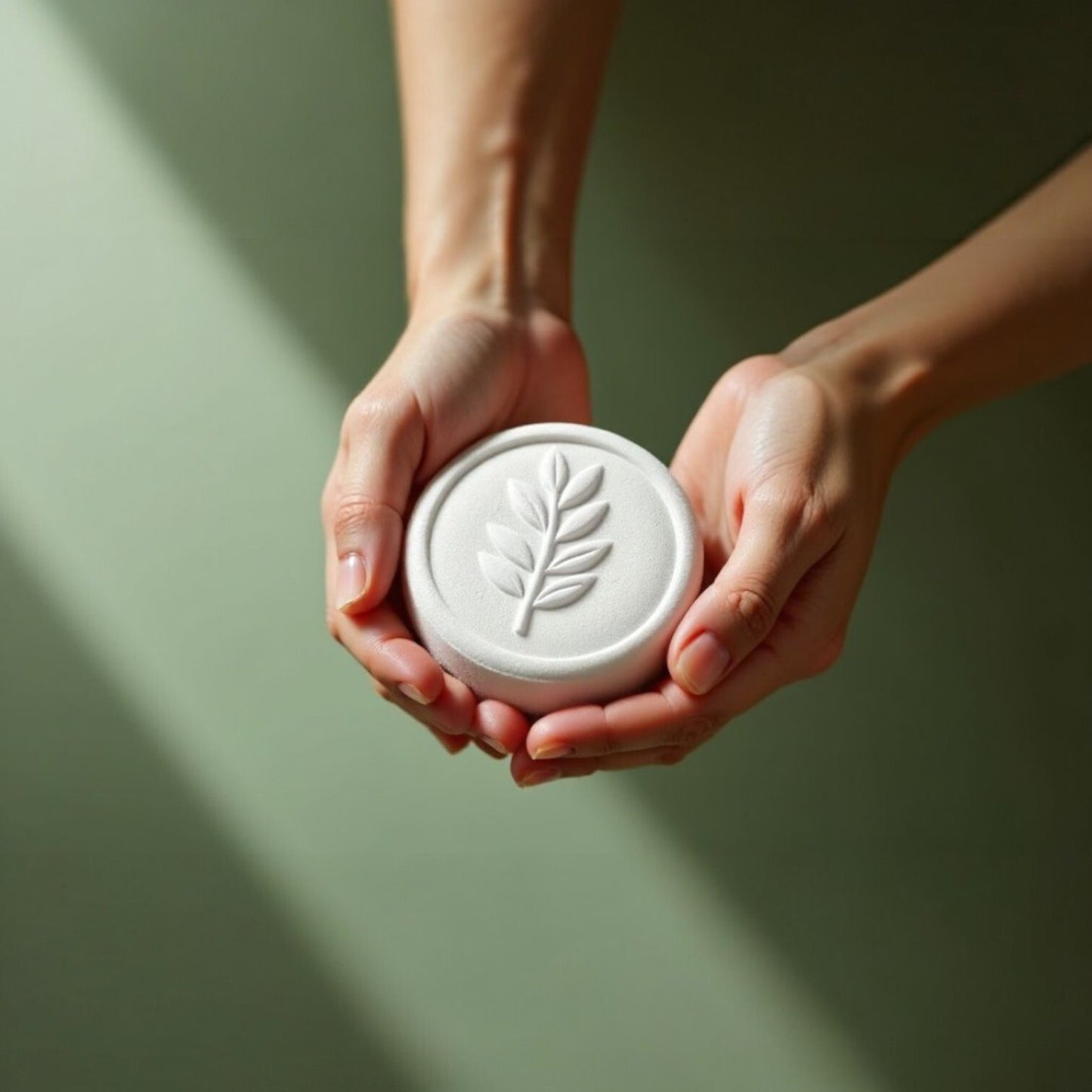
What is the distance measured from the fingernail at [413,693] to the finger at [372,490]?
76 mm

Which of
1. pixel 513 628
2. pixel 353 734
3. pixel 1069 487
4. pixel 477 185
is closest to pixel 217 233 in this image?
pixel 477 185

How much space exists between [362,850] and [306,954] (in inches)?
5.0

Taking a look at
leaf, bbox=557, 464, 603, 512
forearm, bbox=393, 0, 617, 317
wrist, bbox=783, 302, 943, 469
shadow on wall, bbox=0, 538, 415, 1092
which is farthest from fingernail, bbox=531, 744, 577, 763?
shadow on wall, bbox=0, 538, 415, 1092

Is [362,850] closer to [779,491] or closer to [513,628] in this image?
[513,628]

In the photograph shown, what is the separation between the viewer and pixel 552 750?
948 millimetres

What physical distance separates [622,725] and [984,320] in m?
0.52

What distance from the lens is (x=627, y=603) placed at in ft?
3.30

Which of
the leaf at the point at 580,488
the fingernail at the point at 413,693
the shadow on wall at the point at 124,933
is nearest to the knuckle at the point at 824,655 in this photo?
the leaf at the point at 580,488

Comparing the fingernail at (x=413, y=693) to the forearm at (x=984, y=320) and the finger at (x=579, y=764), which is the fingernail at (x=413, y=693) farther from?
the forearm at (x=984, y=320)

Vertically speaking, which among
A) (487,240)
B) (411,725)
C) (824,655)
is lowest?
(411,725)

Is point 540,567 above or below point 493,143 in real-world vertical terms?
below

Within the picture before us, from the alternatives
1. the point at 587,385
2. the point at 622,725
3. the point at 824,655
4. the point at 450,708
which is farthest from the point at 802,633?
the point at 587,385

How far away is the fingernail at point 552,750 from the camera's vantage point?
3.10 ft

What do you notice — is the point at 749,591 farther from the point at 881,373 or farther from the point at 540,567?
the point at 881,373
